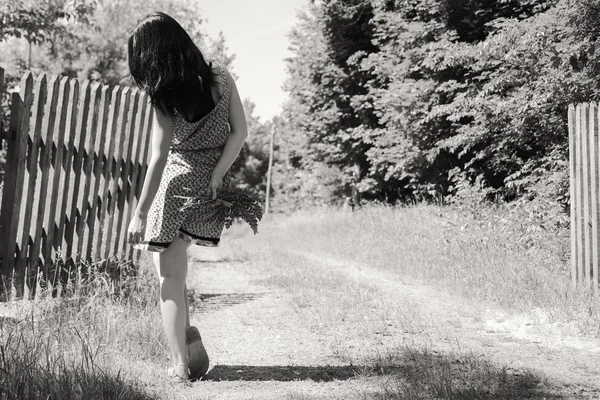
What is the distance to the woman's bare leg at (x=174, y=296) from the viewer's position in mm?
3217

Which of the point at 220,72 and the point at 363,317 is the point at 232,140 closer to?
the point at 220,72

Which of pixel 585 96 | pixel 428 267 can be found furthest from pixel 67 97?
pixel 585 96

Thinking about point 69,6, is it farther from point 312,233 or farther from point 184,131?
point 184,131

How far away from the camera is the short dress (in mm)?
3193

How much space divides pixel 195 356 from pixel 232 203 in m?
0.88

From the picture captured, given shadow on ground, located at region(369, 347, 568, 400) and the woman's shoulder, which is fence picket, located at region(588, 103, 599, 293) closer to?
shadow on ground, located at region(369, 347, 568, 400)

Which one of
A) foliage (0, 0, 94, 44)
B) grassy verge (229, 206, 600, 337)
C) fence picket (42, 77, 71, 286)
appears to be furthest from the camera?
foliage (0, 0, 94, 44)

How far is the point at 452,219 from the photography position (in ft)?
35.2

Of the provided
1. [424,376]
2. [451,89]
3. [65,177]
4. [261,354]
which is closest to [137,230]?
[261,354]

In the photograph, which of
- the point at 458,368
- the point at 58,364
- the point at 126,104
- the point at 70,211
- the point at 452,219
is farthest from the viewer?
the point at 452,219

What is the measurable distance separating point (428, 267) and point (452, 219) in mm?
3299

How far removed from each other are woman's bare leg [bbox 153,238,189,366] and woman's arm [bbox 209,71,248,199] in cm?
39

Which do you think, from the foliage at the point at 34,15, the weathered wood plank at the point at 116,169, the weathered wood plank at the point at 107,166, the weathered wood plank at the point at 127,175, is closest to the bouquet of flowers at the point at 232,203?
the weathered wood plank at the point at 107,166

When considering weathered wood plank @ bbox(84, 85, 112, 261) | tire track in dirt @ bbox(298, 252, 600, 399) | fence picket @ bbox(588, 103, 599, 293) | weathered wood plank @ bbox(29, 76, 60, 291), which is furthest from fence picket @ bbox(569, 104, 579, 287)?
weathered wood plank @ bbox(29, 76, 60, 291)
